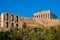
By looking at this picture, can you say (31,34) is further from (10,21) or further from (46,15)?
(46,15)

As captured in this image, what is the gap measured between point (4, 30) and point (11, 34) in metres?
7.68

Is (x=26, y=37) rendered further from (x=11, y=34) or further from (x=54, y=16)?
(x=54, y=16)

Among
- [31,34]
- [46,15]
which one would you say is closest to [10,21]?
[31,34]

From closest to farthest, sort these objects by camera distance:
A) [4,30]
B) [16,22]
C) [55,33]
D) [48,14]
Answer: [55,33], [4,30], [16,22], [48,14]

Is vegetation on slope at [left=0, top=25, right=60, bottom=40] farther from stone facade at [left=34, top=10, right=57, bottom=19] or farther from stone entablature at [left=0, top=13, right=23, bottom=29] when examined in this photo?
stone facade at [left=34, top=10, right=57, bottom=19]

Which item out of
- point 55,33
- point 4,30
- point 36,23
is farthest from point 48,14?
point 55,33

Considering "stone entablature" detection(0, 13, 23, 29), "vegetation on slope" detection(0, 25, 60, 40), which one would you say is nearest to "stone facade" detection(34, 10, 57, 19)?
"stone entablature" detection(0, 13, 23, 29)

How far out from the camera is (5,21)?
85312 millimetres

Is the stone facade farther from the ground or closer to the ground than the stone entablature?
farther from the ground

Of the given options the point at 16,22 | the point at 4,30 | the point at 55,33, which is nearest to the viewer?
the point at 55,33

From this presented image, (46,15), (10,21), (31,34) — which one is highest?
(46,15)

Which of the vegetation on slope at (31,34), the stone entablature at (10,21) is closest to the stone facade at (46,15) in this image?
the stone entablature at (10,21)

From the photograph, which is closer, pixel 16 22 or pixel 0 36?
pixel 0 36

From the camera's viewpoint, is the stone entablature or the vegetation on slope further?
the stone entablature
